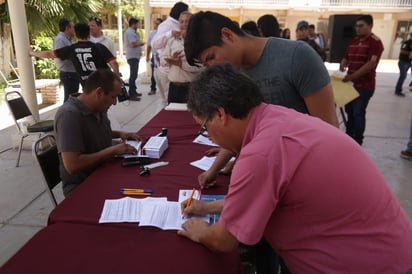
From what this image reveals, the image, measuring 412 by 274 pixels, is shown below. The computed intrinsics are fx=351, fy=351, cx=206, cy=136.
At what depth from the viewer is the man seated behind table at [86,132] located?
188cm

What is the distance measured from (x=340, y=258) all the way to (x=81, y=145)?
146cm

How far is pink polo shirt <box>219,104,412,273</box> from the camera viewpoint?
85 centimetres

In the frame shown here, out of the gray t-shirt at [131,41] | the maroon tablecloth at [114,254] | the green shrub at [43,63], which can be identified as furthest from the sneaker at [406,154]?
the green shrub at [43,63]

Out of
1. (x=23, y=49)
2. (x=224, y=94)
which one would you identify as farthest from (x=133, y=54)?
(x=224, y=94)

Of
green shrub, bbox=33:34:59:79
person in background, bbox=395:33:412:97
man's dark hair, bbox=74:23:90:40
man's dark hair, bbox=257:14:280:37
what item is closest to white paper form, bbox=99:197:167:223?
man's dark hair, bbox=257:14:280:37

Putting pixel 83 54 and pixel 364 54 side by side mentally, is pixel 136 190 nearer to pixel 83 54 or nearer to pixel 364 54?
pixel 83 54

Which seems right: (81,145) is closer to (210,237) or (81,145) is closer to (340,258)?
(210,237)

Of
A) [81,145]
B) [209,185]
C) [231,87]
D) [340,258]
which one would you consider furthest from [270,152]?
[81,145]

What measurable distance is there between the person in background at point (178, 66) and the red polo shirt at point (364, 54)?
6.20 ft

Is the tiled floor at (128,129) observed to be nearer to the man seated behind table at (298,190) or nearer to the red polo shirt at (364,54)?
the red polo shirt at (364,54)

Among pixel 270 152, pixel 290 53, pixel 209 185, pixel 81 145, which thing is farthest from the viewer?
pixel 81 145

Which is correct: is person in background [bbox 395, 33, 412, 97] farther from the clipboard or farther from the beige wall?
the beige wall

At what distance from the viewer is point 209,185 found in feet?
5.52

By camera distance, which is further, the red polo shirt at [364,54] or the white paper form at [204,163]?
the red polo shirt at [364,54]
